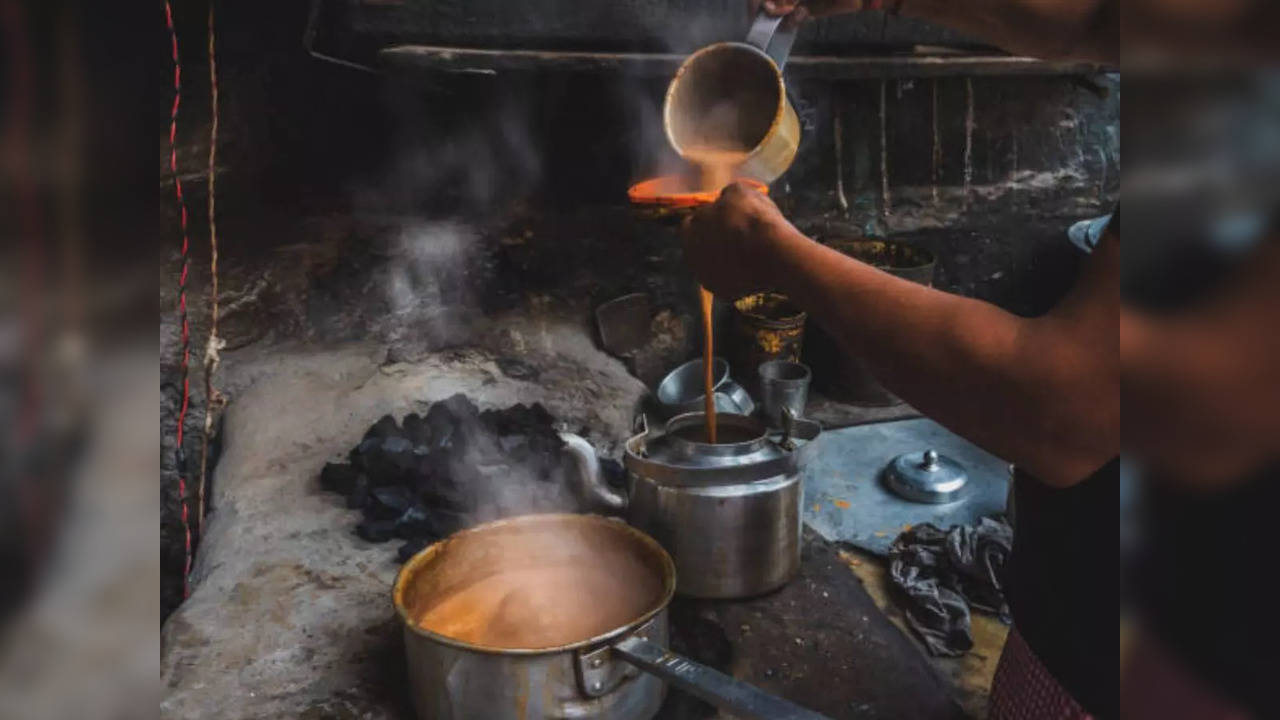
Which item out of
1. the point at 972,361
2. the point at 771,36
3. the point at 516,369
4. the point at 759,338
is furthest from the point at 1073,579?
the point at 759,338

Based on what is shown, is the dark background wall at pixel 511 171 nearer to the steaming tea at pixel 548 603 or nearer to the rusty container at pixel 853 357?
the rusty container at pixel 853 357

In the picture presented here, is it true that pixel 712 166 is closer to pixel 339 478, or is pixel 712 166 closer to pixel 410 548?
pixel 410 548

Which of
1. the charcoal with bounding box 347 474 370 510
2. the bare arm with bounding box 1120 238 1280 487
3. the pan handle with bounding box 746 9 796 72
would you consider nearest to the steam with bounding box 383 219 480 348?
the charcoal with bounding box 347 474 370 510

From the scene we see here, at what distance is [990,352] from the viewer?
1.36 m

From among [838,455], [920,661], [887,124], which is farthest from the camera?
[887,124]

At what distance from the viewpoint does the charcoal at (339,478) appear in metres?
3.50

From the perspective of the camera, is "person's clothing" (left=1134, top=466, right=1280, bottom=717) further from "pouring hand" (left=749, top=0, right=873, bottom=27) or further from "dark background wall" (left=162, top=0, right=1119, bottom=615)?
"dark background wall" (left=162, top=0, right=1119, bottom=615)

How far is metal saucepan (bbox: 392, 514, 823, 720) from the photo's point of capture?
6.36ft

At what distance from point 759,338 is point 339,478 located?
8.94 feet

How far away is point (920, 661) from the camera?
9.25ft

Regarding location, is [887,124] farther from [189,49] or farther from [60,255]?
[60,255]

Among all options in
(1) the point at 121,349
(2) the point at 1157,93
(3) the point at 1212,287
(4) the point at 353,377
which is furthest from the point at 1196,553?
(4) the point at 353,377

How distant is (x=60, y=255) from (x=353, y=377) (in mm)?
4101

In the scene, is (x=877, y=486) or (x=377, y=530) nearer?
(x=377, y=530)
